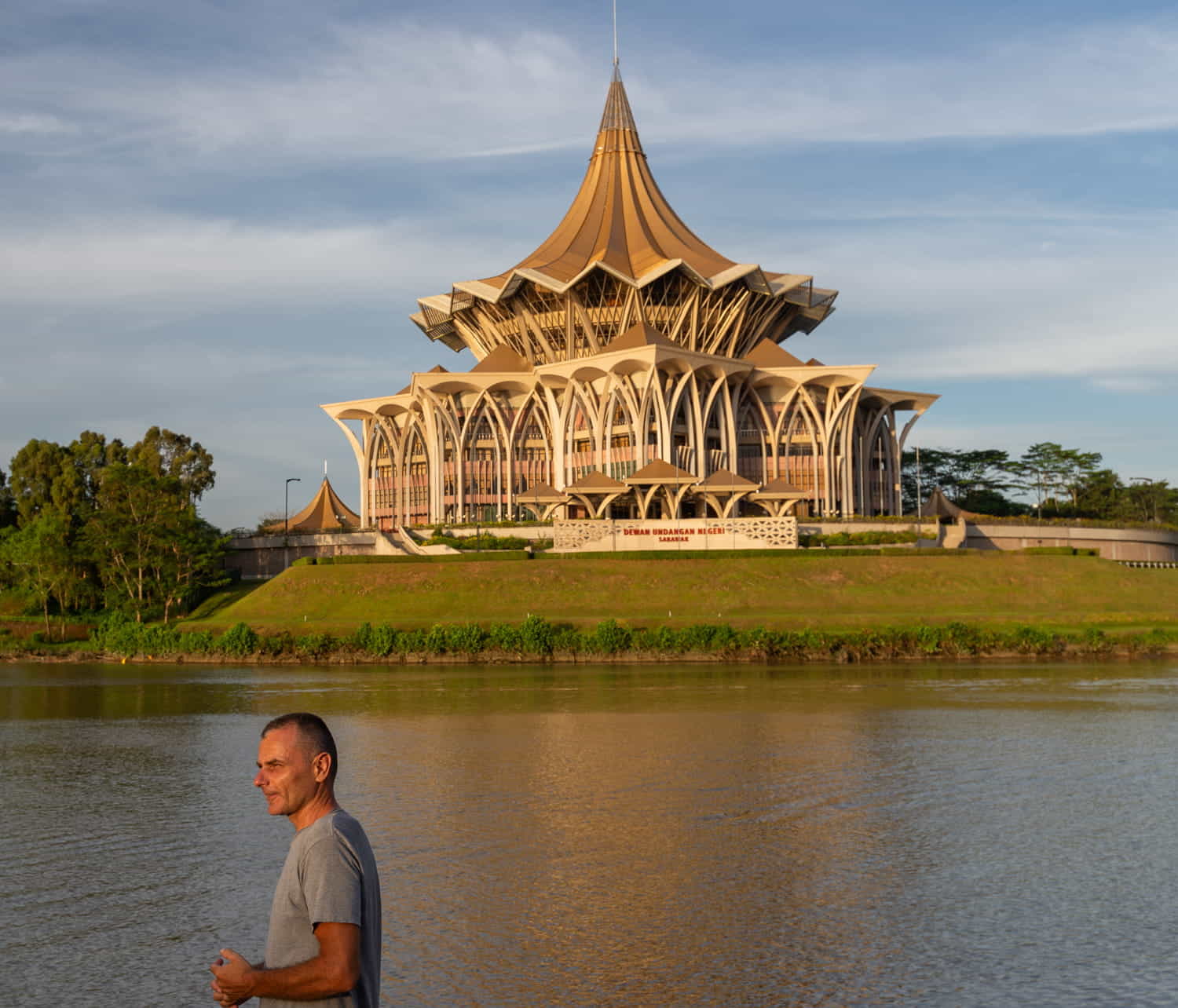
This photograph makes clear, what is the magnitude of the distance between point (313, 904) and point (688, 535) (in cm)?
6558

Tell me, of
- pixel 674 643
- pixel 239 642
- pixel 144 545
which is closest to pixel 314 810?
pixel 674 643

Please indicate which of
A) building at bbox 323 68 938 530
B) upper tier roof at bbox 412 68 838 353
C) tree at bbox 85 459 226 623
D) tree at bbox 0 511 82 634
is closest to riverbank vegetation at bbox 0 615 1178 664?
tree at bbox 85 459 226 623

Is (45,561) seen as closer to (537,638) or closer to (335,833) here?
(537,638)

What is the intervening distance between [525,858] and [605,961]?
4317 millimetres

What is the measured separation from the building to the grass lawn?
56.7ft

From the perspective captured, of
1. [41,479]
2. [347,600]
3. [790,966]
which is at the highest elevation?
[41,479]

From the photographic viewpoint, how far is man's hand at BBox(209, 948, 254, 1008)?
539 cm

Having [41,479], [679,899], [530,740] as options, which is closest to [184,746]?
[530,740]

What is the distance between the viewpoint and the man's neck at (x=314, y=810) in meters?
5.96

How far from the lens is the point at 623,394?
88375 mm

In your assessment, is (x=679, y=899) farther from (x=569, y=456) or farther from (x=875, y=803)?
(x=569, y=456)

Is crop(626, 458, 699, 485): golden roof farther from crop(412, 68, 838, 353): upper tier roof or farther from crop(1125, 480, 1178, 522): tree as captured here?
crop(1125, 480, 1178, 522): tree

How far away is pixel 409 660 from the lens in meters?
55.0

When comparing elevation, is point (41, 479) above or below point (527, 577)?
above
